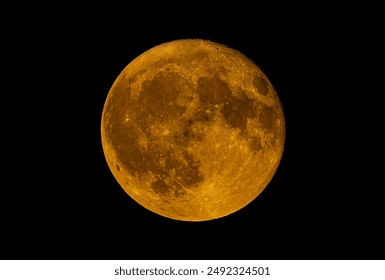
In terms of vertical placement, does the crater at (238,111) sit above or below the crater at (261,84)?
below

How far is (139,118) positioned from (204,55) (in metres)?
0.96

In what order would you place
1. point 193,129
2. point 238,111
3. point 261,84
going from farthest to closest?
1. point 261,84
2. point 238,111
3. point 193,129

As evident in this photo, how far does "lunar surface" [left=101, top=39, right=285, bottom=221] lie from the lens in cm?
441

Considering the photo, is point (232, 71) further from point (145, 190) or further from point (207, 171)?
point (145, 190)

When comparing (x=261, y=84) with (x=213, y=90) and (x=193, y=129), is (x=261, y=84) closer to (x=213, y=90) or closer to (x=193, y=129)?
(x=213, y=90)

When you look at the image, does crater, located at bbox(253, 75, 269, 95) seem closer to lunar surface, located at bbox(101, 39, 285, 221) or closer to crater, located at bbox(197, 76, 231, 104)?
lunar surface, located at bbox(101, 39, 285, 221)

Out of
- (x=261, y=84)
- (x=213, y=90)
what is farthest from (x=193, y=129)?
(x=261, y=84)

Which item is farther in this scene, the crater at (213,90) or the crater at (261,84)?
the crater at (261,84)

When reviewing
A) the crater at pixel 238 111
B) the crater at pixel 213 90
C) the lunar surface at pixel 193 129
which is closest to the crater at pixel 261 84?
the lunar surface at pixel 193 129

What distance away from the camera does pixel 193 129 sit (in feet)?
14.3

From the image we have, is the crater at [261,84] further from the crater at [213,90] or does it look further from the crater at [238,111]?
the crater at [213,90]

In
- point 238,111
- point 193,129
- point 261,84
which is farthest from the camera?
point 261,84

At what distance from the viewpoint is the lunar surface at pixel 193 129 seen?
14.5ft

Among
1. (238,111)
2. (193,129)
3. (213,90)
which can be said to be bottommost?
(193,129)
